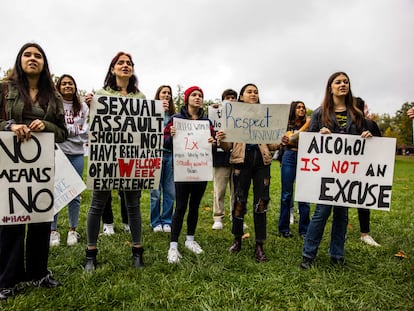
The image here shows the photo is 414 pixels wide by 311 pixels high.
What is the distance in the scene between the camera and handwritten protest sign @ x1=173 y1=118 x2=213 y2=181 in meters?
4.10

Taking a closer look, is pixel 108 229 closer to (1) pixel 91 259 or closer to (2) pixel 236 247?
(1) pixel 91 259

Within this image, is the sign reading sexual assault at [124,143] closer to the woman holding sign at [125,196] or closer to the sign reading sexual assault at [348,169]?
the woman holding sign at [125,196]

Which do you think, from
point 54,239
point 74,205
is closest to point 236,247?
point 74,205

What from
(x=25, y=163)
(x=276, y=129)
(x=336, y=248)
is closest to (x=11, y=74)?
(x=25, y=163)

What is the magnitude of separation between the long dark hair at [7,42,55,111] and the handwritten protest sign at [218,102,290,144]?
1.87 m

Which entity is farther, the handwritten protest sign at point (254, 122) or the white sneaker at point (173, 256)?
the handwritten protest sign at point (254, 122)

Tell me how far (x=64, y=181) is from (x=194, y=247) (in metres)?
1.80

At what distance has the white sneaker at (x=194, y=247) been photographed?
423 centimetres

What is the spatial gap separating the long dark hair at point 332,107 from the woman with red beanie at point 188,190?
135 centimetres

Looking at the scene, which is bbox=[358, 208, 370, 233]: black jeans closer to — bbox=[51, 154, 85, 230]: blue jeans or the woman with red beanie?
the woman with red beanie

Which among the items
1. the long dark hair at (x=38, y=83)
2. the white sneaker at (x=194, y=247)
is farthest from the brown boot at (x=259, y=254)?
the long dark hair at (x=38, y=83)

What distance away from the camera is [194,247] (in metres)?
4.31

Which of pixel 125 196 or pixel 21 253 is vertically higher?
pixel 125 196

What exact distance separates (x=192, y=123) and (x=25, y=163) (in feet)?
6.31
